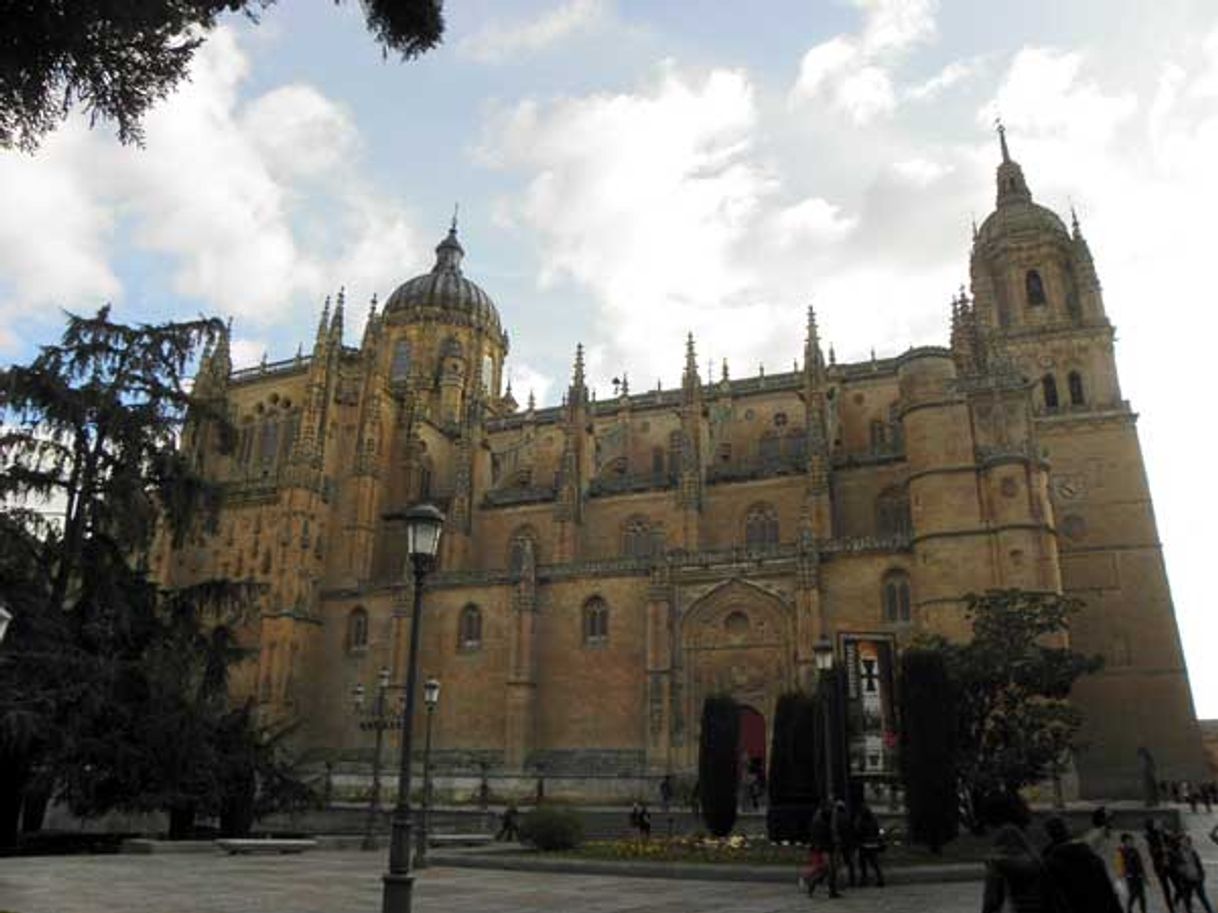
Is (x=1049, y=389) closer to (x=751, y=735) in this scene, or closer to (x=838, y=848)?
(x=751, y=735)

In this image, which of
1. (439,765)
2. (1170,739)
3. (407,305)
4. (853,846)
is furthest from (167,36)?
(407,305)

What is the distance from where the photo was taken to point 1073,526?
42.3 m

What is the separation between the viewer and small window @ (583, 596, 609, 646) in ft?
128

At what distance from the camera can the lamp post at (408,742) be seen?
28.4 feet

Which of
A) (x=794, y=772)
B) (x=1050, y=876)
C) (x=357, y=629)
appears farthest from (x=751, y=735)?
(x=1050, y=876)

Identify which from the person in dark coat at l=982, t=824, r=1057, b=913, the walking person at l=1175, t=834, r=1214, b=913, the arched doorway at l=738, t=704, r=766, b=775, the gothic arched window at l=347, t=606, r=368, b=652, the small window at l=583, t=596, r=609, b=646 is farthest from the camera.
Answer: the gothic arched window at l=347, t=606, r=368, b=652

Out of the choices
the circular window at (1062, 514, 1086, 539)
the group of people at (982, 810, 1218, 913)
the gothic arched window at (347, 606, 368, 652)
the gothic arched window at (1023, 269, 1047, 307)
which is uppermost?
the gothic arched window at (1023, 269, 1047, 307)

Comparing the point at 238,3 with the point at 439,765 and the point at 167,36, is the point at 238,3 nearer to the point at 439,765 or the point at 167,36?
A: the point at 167,36

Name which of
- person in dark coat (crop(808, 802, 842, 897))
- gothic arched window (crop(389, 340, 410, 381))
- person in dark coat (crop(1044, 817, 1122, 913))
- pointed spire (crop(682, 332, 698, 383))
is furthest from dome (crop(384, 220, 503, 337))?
person in dark coat (crop(1044, 817, 1122, 913))

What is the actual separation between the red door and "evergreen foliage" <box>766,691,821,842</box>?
12240 millimetres

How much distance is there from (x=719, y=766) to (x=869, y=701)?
17.7ft

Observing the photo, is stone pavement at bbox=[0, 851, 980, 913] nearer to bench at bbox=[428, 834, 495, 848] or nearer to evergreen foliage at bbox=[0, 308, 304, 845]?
evergreen foliage at bbox=[0, 308, 304, 845]

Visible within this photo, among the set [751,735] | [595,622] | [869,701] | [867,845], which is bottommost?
[867,845]

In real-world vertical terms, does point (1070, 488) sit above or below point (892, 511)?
above
